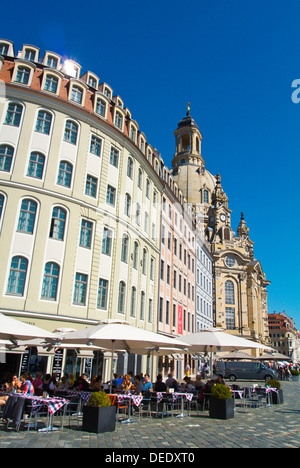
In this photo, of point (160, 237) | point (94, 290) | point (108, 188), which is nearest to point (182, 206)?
point (160, 237)

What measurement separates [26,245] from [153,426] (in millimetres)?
11893

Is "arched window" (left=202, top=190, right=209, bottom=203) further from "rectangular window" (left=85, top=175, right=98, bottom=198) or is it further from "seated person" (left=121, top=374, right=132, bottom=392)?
"seated person" (left=121, top=374, right=132, bottom=392)

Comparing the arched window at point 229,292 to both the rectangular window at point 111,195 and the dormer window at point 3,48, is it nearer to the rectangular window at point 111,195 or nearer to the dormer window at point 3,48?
the rectangular window at point 111,195

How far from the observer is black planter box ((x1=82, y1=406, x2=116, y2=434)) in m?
9.70

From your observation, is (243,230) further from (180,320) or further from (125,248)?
(125,248)

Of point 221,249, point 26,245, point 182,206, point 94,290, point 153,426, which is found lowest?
point 153,426

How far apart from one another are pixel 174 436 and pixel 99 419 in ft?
6.54

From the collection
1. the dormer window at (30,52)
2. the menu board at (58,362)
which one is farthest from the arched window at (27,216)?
the dormer window at (30,52)

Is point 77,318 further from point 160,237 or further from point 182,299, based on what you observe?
point 182,299

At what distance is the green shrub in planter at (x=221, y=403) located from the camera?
1284cm

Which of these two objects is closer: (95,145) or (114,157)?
(95,145)

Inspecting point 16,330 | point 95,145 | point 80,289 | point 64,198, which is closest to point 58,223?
point 64,198

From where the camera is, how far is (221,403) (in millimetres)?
12883
